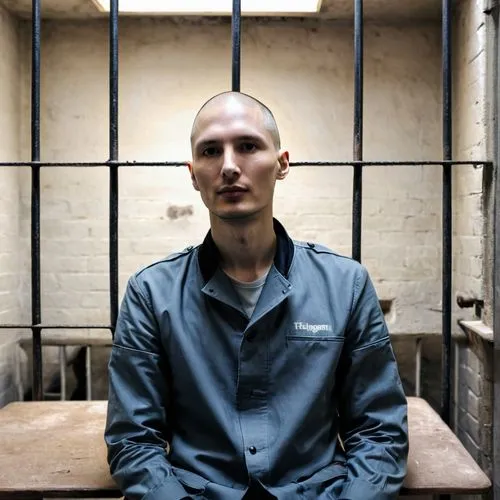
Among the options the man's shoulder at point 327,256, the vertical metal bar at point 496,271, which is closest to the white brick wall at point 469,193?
the vertical metal bar at point 496,271

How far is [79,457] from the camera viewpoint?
124 centimetres

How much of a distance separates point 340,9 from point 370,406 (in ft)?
8.61

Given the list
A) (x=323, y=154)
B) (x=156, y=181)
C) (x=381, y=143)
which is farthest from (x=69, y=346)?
(x=381, y=143)

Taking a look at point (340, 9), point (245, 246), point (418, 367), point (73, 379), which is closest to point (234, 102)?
point (245, 246)

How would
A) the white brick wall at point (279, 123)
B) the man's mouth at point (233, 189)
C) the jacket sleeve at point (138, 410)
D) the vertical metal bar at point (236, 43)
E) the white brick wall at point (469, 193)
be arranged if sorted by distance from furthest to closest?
the white brick wall at point (279, 123) → the white brick wall at point (469, 193) → the vertical metal bar at point (236, 43) → the man's mouth at point (233, 189) → the jacket sleeve at point (138, 410)

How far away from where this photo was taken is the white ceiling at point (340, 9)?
300 cm

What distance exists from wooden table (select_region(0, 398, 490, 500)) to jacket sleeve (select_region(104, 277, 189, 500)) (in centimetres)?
12

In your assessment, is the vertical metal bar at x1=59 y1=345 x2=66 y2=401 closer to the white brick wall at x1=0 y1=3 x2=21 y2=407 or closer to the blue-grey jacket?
the white brick wall at x1=0 y1=3 x2=21 y2=407

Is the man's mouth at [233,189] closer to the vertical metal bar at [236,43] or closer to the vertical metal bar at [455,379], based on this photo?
the vertical metal bar at [236,43]

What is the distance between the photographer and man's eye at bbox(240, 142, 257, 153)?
1.17 meters

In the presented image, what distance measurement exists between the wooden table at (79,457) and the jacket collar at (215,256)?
1.64ft

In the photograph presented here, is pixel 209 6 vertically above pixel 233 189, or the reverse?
pixel 209 6

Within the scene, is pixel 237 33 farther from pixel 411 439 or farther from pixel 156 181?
pixel 156 181

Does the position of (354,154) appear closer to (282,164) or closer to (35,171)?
(282,164)
